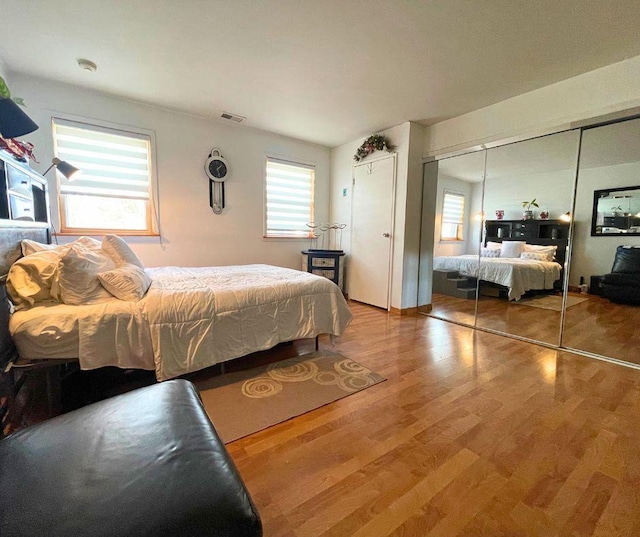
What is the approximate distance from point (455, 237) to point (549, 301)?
1.25m

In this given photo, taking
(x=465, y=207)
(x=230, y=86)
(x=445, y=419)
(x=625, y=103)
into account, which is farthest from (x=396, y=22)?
(x=445, y=419)

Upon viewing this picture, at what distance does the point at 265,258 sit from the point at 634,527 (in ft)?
13.5

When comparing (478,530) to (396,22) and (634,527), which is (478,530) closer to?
(634,527)

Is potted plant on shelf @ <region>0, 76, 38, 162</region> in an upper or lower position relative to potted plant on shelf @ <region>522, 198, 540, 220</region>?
upper

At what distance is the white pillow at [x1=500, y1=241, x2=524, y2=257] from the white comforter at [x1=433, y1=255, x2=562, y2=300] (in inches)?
1.9

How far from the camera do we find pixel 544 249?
122 inches

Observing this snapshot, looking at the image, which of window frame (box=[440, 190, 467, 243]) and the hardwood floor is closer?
the hardwood floor

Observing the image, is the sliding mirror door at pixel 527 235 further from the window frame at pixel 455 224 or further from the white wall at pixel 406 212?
the white wall at pixel 406 212

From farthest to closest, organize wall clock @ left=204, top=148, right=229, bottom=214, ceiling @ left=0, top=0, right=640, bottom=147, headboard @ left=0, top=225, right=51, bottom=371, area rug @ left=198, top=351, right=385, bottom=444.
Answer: wall clock @ left=204, top=148, right=229, bottom=214, ceiling @ left=0, top=0, right=640, bottom=147, area rug @ left=198, top=351, right=385, bottom=444, headboard @ left=0, top=225, right=51, bottom=371

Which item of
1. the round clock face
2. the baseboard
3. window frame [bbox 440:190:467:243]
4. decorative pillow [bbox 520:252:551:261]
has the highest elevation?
the round clock face

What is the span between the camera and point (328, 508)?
3.83 feet

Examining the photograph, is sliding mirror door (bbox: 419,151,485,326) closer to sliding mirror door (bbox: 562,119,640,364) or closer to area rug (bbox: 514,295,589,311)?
area rug (bbox: 514,295,589,311)

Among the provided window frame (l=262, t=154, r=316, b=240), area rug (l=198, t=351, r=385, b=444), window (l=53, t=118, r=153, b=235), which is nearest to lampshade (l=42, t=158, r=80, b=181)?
window (l=53, t=118, r=153, b=235)

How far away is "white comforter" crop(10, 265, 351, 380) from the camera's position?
5.13 feet
